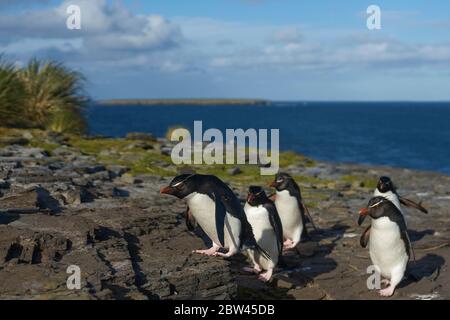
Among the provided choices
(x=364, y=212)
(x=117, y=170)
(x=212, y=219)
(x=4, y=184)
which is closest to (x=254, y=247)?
(x=212, y=219)

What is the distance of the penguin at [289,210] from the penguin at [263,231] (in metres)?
1.47

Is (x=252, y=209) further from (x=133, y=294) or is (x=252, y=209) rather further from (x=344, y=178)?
(x=344, y=178)

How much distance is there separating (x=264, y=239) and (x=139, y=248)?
5.81ft

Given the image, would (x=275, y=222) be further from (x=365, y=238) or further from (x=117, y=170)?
(x=117, y=170)

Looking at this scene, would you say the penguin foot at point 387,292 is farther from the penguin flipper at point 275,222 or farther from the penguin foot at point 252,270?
the penguin foot at point 252,270

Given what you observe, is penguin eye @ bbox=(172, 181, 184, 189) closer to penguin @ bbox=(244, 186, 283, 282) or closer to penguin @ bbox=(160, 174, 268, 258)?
penguin @ bbox=(160, 174, 268, 258)

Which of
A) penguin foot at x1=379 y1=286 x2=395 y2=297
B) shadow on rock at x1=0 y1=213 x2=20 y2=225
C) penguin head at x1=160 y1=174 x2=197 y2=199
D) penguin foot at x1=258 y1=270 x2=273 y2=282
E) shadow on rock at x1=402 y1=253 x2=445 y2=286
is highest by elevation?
penguin head at x1=160 y1=174 x2=197 y2=199

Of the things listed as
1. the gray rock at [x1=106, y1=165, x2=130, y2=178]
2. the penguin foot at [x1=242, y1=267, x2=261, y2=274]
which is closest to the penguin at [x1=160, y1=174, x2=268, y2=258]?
the penguin foot at [x1=242, y1=267, x2=261, y2=274]

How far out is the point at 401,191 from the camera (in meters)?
16.2

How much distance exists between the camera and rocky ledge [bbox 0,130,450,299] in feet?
19.8

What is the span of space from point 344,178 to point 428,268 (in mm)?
9185

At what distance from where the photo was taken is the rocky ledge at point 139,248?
604cm

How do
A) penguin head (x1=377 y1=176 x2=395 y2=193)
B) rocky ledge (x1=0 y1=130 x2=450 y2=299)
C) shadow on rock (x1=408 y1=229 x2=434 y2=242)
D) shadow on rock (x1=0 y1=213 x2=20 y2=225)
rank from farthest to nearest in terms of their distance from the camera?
shadow on rock (x1=408 y1=229 x2=434 y2=242) < penguin head (x1=377 y1=176 x2=395 y2=193) < shadow on rock (x1=0 y1=213 x2=20 y2=225) < rocky ledge (x1=0 y1=130 x2=450 y2=299)
